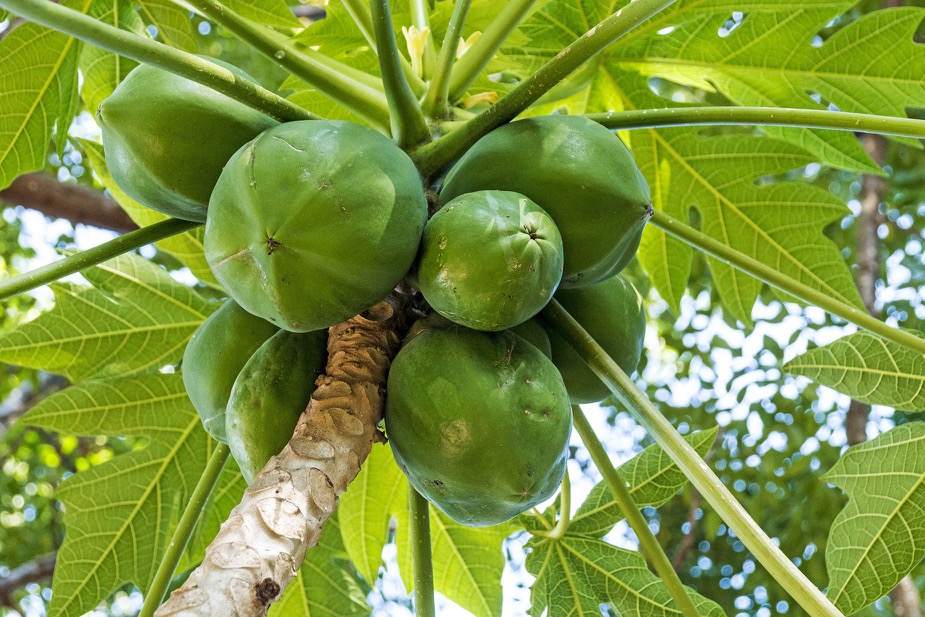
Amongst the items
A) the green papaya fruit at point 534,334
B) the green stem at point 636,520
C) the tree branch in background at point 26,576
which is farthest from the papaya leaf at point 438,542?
the tree branch in background at point 26,576

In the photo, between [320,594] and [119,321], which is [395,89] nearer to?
[119,321]

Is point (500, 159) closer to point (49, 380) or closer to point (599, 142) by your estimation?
point (599, 142)

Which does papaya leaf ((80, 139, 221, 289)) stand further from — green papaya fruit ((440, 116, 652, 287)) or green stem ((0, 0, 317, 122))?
green papaya fruit ((440, 116, 652, 287))

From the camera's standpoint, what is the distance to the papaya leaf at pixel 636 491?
2.01 meters

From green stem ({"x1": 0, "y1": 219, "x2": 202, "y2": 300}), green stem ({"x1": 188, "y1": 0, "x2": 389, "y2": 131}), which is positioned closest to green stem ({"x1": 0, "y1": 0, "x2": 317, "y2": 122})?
green stem ({"x1": 188, "y1": 0, "x2": 389, "y2": 131})

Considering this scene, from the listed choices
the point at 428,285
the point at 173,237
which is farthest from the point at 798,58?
the point at 173,237

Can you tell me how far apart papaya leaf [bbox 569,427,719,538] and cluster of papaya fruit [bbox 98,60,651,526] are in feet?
2.00

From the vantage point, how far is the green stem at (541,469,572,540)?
1.99 metres

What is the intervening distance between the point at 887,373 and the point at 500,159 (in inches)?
40.5

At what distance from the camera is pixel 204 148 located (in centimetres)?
140

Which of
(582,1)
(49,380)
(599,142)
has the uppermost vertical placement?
(49,380)

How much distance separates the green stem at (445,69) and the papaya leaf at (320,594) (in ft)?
3.46

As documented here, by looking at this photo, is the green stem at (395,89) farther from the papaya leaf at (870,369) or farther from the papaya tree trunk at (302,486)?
the papaya leaf at (870,369)

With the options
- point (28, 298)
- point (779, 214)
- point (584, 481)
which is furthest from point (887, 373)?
point (28, 298)
